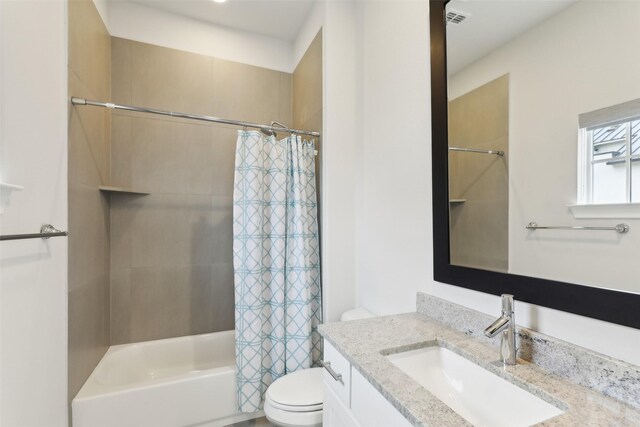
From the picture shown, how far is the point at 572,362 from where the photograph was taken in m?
0.72

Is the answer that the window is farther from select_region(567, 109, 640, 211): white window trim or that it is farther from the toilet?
the toilet

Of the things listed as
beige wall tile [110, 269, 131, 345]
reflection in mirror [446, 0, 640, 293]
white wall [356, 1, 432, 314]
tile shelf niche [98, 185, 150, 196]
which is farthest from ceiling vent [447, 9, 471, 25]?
beige wall tile [110, 269, 131, 345]

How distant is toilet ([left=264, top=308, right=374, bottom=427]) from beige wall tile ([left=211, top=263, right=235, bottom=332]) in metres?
0.97

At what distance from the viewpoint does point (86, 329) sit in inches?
64.9

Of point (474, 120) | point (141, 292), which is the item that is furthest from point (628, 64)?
point (141, 292)

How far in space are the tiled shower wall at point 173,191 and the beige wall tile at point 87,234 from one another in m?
0.15

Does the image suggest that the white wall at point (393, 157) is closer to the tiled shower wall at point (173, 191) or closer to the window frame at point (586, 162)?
the window frame at point (586, 162)

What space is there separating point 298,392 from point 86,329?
4.14 feet

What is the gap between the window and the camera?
0.65 m

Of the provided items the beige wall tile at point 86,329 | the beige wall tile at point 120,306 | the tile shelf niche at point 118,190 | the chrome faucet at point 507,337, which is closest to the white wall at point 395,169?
the chrome faucet at point 507,337

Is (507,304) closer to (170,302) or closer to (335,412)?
(335,412)

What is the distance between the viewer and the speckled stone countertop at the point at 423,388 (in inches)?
23.6

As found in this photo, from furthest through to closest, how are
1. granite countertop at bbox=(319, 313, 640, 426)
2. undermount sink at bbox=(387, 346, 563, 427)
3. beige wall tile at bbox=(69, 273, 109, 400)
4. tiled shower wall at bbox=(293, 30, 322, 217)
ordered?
tiled shower wall at bbox=(293, 30, 322, 217) → beige wall tile at bbox=(69, 273, 109, 400) → undermount sink at bbox=(387, 346, 563, 427) → granite countertop at bbox=(319, 313, 640, 426)

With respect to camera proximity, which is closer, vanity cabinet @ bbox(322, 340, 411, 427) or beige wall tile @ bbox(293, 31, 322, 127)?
vanity cabinet @ bbox(322, 340, 411, 427)
